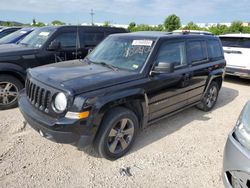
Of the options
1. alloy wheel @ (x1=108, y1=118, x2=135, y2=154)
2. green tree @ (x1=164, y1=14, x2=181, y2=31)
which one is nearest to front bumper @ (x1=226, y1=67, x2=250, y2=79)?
alloy wheel @ (x1=108, y1=118, x2=135, y2=154)

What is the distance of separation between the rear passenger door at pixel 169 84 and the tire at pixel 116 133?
480mm

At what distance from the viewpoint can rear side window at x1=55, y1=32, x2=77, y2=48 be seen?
6.00 metres

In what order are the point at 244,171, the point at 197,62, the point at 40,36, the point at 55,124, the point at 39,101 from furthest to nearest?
1. the point at 40,36
2. the point at 197,62
3. the point at 39,101
4. the point at 55,124
5. the point at 244,171

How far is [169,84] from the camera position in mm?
3891

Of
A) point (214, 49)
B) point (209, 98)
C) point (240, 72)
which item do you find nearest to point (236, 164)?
point (209, 98)

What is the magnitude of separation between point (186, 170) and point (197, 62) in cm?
234

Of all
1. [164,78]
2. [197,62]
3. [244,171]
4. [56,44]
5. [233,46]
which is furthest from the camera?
[233,46]

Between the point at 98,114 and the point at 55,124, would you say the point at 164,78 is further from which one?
the point at 55,124

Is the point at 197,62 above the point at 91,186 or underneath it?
above

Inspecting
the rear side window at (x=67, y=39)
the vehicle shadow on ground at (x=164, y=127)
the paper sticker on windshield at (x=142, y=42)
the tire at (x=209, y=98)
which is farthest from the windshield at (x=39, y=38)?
the tire at (x=209, y=98)

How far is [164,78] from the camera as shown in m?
3.77

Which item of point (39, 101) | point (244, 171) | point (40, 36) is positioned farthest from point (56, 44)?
point (244, 171)

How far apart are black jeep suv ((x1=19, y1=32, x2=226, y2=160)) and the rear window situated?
398 centimetres

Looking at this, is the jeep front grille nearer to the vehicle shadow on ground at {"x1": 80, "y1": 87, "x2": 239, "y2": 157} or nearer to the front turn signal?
the front turn signal
